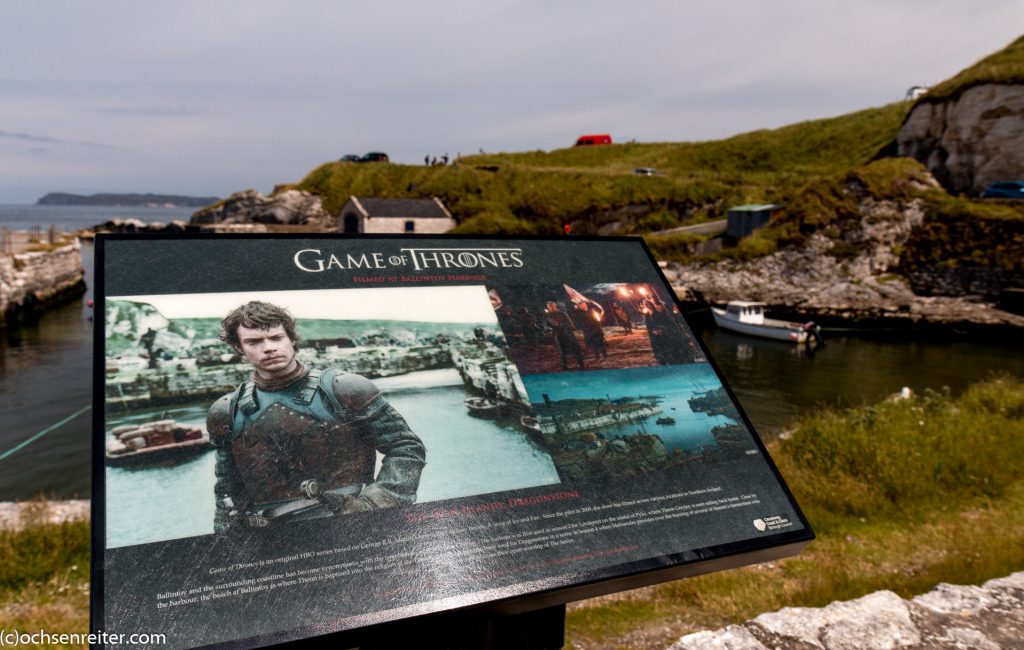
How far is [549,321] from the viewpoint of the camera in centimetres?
471

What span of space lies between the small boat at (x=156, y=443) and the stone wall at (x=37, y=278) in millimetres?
39561

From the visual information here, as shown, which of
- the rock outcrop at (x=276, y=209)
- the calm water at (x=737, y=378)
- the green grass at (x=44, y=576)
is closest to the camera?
the green grass at (x=44, y=576)

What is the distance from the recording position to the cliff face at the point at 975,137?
40.2 meters

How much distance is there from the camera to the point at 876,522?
7.93 m

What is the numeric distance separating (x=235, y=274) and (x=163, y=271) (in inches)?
16.3

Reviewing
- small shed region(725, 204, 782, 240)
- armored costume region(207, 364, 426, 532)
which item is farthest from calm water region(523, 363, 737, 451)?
small shed region(725, 204, 782, 240)

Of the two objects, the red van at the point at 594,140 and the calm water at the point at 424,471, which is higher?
the red van at the point at 594,140

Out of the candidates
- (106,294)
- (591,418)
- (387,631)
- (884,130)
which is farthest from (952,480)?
(884,130)

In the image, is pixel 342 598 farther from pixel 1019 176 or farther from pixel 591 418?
pixel 1019 176

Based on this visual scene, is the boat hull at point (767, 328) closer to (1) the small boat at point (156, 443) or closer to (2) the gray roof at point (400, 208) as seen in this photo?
(2) the gray roof at point (400, 208)

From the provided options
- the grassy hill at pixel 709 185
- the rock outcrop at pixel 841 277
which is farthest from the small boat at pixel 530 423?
the rock outcrop at pixel 841 277

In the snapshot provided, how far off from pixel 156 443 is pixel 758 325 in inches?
1290

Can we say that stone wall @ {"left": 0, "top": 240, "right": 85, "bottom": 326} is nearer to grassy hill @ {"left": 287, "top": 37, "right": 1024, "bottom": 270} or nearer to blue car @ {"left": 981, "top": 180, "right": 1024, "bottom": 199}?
grassy hill @ {"left": 287, "top": 37, "right": 1024, "bottom": 270}

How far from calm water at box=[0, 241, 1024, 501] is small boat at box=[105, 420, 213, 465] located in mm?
13282
